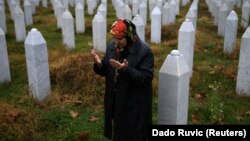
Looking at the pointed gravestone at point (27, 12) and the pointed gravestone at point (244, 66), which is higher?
the pointed gravestone at point (27, 12)

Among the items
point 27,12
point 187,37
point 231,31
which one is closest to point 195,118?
point 187,37

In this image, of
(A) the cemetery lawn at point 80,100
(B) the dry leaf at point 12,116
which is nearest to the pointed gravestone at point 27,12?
(A) the cemetery lawn at point 80,100

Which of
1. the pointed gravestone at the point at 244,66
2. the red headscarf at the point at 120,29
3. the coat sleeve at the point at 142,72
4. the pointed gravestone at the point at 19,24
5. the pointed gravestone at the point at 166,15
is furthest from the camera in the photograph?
the pointed gravestone at the point at 166,15

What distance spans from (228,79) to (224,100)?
3.58 ft

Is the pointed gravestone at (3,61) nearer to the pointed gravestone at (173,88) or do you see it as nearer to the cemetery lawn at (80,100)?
the cemetery lawn at (80,100)

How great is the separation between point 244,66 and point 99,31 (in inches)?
161

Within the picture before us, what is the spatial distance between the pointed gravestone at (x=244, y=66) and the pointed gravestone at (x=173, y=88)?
7.91ft

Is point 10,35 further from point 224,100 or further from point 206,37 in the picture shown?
point 224,100

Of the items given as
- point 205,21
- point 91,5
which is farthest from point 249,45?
point 91,5

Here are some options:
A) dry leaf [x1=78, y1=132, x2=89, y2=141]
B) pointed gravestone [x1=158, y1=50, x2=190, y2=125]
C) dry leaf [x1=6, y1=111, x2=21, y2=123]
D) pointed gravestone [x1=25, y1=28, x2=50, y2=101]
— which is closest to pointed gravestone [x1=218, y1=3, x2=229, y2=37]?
pointed gravestone [x1=25, y1=28, x2=50, y2=101]

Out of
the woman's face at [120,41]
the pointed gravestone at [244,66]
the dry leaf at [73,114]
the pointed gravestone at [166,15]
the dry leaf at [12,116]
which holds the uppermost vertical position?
the woman's face at [120,41]

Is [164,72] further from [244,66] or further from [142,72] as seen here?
[244,66]

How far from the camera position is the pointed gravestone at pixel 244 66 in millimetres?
6266

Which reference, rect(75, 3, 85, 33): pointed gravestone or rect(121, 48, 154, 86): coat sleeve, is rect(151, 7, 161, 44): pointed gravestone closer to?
rect(75, 3, 85, 33): pointed gravestone
